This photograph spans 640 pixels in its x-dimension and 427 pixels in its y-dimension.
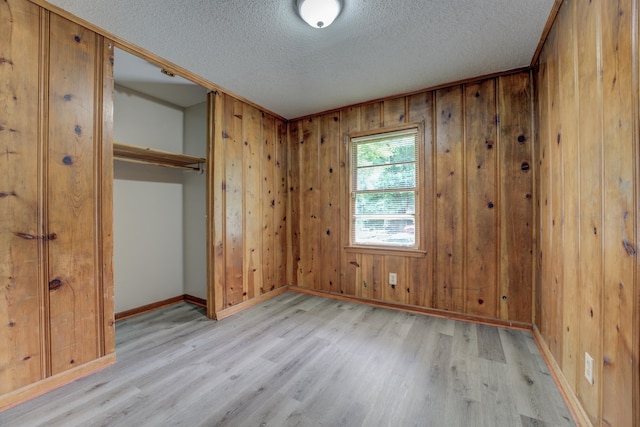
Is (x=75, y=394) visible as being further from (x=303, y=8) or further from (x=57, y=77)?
(x=303, y=8)

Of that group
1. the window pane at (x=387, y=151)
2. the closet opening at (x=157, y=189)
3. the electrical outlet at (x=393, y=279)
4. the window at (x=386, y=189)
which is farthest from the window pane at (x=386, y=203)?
the closet opening at (x=157, y=189)

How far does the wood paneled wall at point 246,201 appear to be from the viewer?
2.86 meters

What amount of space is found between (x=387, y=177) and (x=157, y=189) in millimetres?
2793

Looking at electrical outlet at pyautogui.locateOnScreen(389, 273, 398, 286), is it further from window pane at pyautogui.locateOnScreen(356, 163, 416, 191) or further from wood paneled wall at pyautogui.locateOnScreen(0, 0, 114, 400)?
wood paneled wall at pyautogui.locateOnScreen(0, 0, 114, 400)

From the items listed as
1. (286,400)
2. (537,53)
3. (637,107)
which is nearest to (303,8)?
(637,107)

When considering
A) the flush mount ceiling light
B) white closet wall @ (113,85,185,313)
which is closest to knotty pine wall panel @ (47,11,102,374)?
white closet wall @ (113,85,185,313)

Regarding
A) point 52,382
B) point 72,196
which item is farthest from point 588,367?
point 72,196

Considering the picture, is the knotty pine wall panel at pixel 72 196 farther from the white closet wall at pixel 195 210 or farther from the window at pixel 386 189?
the window at pixel 386 189

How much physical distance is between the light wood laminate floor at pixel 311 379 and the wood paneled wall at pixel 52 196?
32 centimetres

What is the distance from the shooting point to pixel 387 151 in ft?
10.4

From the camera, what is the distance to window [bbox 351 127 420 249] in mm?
2994

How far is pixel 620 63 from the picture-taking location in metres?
1.05

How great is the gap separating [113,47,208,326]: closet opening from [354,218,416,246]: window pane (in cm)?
196

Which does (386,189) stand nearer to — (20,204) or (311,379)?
(311,379)
